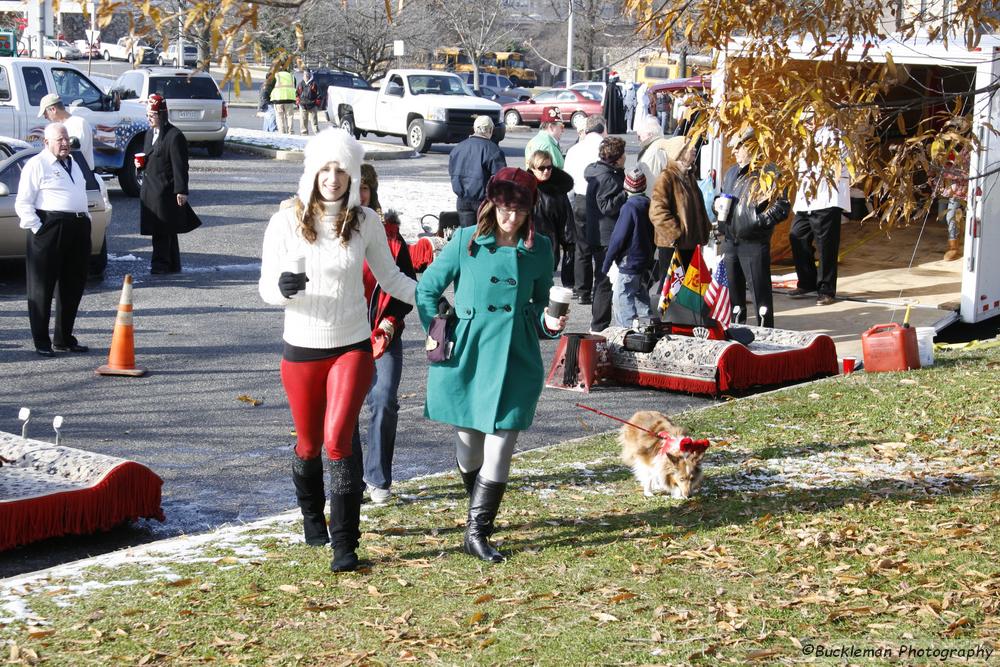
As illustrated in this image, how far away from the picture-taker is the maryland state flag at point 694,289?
10.5m

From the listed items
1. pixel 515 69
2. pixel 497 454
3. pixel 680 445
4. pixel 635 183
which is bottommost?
pixel 680 445

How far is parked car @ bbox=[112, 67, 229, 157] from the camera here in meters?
26.6

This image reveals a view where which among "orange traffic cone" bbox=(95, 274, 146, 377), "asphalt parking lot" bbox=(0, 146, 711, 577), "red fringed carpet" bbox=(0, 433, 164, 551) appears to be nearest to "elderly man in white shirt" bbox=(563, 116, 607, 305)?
"asphalt parking lot" bbox=(0, 146, 711, 577)

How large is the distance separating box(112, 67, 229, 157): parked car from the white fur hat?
21.8 meters

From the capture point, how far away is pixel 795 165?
19.7 feet

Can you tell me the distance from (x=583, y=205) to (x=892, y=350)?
426 cm

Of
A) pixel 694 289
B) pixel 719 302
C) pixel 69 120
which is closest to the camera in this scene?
pixel 694 289

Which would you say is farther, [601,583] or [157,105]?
[157,105]

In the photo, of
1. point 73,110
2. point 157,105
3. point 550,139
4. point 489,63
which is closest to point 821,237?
point 550,139

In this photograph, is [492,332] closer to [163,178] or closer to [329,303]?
[329,303]

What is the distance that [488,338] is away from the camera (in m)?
5.69

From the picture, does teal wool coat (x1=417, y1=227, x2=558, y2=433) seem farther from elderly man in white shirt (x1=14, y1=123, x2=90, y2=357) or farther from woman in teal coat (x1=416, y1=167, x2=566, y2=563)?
elderly man in white shirt (x1=14, y1=123, x2=90, y2=357)

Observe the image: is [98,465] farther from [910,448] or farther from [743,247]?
[743,247]

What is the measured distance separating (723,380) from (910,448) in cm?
214
